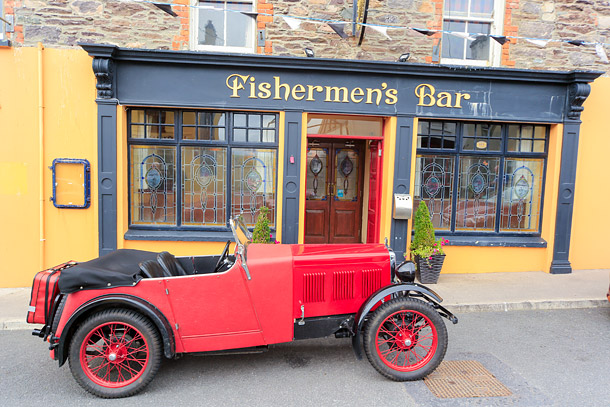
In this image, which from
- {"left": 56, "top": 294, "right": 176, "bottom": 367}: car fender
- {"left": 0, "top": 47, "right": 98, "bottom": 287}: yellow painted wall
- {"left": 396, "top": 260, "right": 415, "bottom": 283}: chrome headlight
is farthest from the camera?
{"left": 0, "top": 47, "right": 98, "bottom": 287}: yellow painted wall

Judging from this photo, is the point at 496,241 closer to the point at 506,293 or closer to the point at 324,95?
the point at 506,293

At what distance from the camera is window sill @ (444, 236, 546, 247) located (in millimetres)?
7340

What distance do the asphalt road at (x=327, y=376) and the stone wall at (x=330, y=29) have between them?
15.1ft

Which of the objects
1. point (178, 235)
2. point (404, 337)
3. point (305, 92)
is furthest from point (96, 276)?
point (305, 92)

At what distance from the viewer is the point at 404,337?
12.4ft

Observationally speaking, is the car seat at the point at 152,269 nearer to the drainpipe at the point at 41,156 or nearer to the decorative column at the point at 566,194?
the drainpipe at the point at 41,156

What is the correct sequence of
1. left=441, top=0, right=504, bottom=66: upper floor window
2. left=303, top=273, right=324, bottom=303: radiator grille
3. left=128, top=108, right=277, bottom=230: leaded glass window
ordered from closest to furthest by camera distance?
left=303, top=273, right=324, bottom=303: radiator grille, left=128, top=108, right=277, bottom=230: leaded glass window, left=441, top=0, right=504, bottom=66: upper floor window

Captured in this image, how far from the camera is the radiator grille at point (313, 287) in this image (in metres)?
3.81

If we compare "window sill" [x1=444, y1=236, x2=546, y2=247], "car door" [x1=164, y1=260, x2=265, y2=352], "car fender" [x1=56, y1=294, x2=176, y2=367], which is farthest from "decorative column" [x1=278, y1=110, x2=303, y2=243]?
"car fender" [x1=56, y1=294, x2=176, y2=367]

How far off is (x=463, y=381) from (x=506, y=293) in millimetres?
2993

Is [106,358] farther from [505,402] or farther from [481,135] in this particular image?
[481,135]

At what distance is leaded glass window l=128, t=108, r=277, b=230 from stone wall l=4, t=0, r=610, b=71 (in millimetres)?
1237

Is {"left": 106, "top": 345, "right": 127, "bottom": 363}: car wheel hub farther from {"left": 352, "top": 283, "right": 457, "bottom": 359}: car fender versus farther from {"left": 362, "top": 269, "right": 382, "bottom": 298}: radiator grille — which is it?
{"left": 362, "top": 269, "right": 382, "bottom": 298}: radiator grille

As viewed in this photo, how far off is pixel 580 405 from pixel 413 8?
20.4 feet
